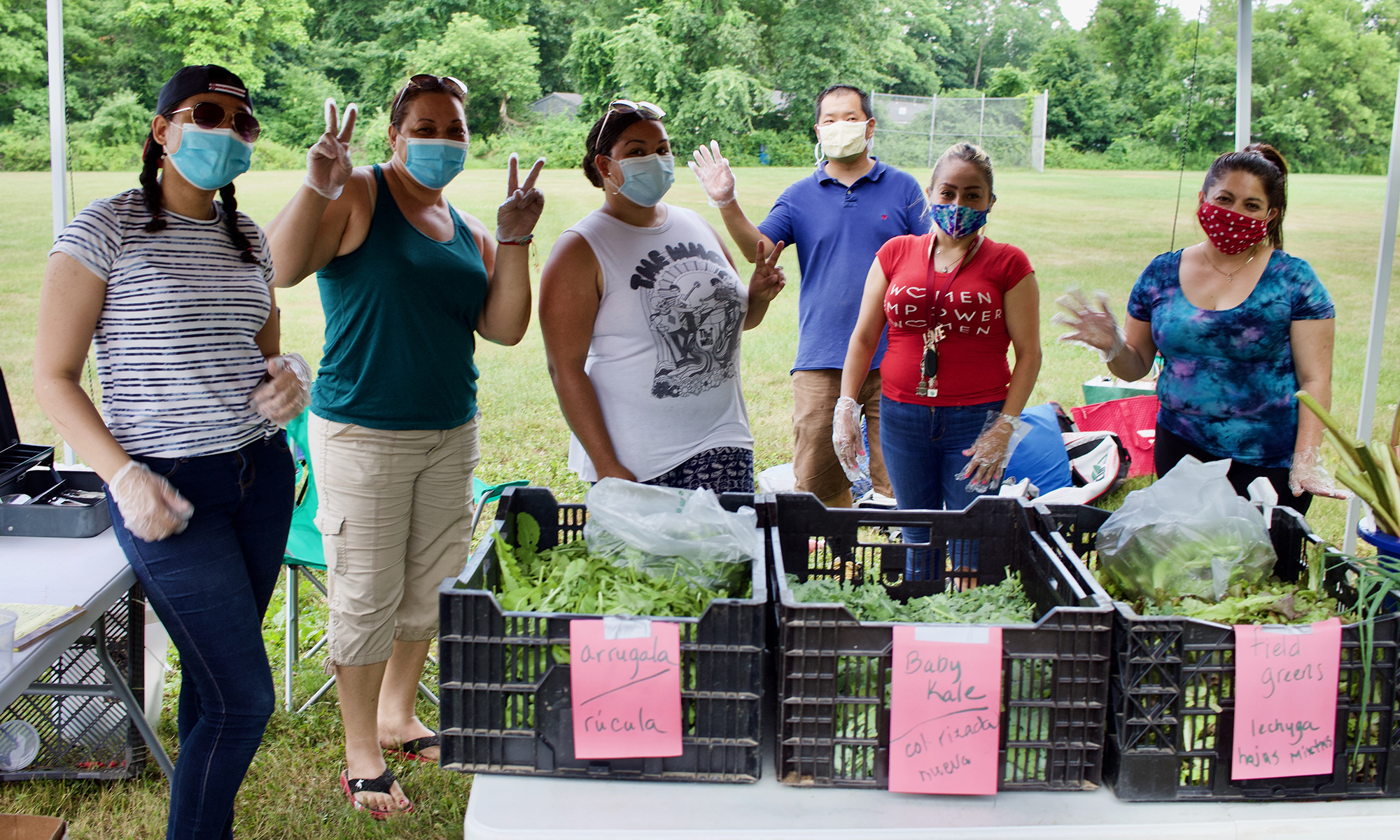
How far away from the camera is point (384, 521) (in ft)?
7.09

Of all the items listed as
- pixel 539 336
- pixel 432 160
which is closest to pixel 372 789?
pixel 432 160

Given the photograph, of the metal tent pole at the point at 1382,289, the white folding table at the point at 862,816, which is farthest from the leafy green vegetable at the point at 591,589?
the metal tent pole at the point at 1382,289

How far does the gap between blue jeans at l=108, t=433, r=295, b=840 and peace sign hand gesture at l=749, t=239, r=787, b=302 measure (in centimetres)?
106

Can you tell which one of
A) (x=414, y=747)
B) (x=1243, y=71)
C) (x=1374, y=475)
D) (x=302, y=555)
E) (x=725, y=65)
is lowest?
(x=414, y=747)

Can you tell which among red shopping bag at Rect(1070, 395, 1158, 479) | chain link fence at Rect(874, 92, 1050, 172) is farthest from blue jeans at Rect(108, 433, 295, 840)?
chain link fence at Rect(874, 92, 1050, 172)

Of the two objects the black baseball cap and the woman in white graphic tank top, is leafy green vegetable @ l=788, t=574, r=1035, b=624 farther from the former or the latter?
the black baseball cap

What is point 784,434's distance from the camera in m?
6.26

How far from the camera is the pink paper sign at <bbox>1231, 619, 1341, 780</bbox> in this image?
125 cm

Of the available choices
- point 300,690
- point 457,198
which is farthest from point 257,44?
point 300,690

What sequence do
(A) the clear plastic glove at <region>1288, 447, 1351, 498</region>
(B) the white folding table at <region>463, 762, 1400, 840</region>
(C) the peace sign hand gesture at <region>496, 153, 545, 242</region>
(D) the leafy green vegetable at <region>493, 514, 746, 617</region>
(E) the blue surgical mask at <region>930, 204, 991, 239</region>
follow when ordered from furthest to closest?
(E) the blue surgical mask at <region>930, 204, 991, 239</region> → (A) the clear plastic glove at <region>1288, 447, 1351, 498</region> → (C) the peace sign hand gesture at <region>496, 153, 545, 242</region> → (D) the leafy green vegetable at <region>493, 514, 746, 617</region> → (B) the white folding table at <region>463, 762, 1400, 840</region>

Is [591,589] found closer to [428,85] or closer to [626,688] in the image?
[626,688]

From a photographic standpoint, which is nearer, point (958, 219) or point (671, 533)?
point (671, 533)

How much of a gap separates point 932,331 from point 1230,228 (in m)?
0.71

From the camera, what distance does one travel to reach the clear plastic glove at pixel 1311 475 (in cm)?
209
